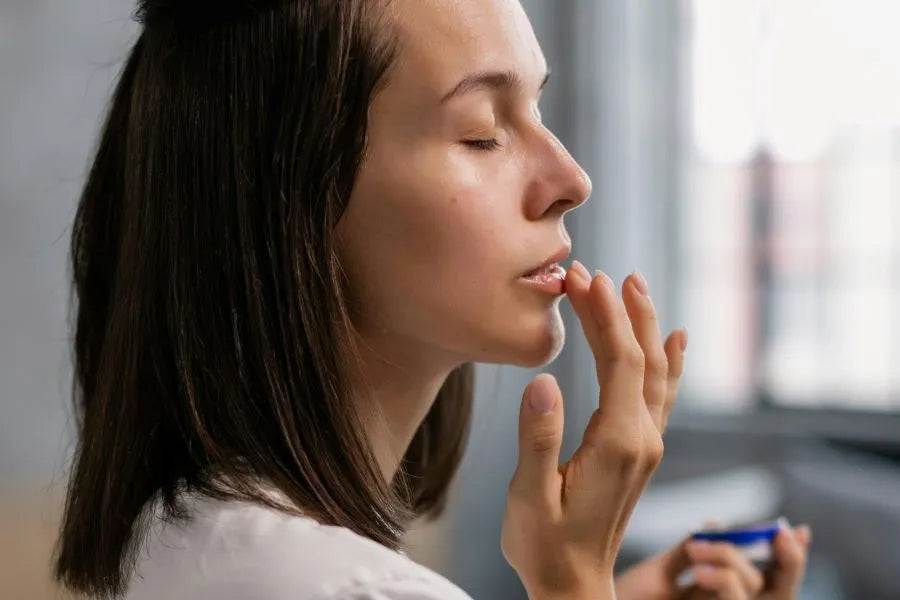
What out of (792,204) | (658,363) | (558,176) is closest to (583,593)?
(658,363)

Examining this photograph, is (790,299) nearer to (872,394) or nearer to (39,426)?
(872,394)

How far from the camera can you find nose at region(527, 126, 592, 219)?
760mm

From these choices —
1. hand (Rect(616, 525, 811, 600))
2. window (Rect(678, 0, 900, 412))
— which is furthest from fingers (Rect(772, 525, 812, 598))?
window (Rect(678, 0, 900, 412))

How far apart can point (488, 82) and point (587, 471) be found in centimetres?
29

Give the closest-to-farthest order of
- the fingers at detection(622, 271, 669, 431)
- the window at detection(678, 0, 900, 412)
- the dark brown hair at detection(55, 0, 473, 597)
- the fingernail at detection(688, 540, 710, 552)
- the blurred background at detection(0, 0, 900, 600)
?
the dark brown hair at detection(55, 0, 473, 597), the fingers at detection(622, 271, 669, 431), the fingernail at detection(688, 540, 710, 552), the blurred background at detection(0, 0, 900, 600), the window at detection(678, 0, 900, 412)

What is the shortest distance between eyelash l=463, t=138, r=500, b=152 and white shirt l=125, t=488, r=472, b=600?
0.97 ft

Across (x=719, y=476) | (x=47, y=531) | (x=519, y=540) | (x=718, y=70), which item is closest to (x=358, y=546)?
(x=519, y=540)

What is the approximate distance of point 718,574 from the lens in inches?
34.9

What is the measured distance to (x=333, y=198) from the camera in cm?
73

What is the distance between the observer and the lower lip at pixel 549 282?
0.76 m

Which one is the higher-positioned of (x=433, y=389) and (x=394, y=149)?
(x=394, y=149)

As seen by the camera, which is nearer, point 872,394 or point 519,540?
point 519,540

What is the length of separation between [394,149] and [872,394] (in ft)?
5.96

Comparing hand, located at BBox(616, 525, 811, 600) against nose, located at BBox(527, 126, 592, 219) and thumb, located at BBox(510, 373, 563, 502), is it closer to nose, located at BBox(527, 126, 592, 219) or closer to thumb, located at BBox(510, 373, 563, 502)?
thumb, located at BBox(510, 373, 563, 502)
